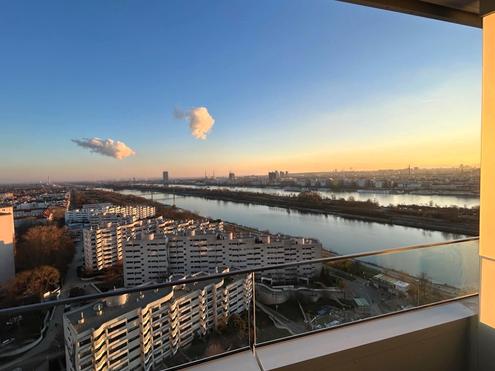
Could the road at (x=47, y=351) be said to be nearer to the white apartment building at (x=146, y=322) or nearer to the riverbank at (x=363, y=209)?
the white apartment building at (x=146, y=322)

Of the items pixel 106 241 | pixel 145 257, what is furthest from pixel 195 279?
pixel 106 241

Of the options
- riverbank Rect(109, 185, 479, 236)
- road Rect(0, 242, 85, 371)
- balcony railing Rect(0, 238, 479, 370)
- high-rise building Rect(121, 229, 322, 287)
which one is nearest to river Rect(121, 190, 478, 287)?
balcony railing Rect(0, 238, 479, 370)

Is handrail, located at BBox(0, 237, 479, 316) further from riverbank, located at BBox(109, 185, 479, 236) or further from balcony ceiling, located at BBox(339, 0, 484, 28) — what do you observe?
balcony ceiling, located at BBox(339, 0, 484, 28)

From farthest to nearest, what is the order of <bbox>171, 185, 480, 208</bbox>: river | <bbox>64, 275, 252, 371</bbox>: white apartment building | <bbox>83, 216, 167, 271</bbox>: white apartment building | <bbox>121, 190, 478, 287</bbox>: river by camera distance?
<bbox>83, 216, 167, 271</bbox>: white apartment building, <bbox>171, 185, 480, 208</bbox>: river, <bbox>121, 190, 478, 287</bbox>: river, <bbox>64, 275, 252, 371</bbox>: white apartment building

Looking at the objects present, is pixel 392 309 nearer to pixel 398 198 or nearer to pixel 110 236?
pixel 398 198

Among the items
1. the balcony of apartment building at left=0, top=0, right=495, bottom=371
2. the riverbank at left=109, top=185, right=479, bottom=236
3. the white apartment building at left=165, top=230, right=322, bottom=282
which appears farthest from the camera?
the white apartment building at left=165, top=230, right=322, bottom=282

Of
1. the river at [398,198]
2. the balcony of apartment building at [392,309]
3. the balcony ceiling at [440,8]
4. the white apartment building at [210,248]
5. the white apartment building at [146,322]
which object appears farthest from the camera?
the white apartment building at [210,248]

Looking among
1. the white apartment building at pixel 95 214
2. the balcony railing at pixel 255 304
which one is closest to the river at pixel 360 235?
the balcony railing at pixel 255 304
